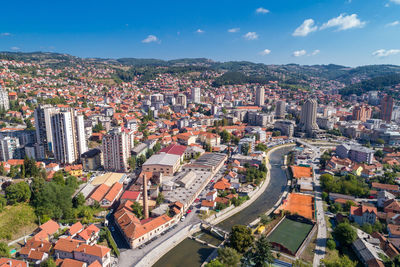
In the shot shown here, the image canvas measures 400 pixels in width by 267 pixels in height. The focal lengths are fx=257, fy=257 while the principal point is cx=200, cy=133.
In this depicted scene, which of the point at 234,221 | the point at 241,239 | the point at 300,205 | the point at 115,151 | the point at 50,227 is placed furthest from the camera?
the point at 115,151

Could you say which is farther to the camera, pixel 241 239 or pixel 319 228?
pixel 319 228

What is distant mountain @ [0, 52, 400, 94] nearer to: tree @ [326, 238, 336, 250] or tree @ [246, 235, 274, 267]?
tree @ [326, 238, 336, 250]

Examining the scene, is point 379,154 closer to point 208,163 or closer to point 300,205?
point 300,205

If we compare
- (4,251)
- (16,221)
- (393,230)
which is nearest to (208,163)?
(393,230)

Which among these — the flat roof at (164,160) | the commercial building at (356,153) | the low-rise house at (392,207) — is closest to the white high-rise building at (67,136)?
the flat roof at (164,160)

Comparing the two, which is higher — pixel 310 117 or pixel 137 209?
pixel 310 117

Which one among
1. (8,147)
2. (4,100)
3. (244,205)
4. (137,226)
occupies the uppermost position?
(4,100)
